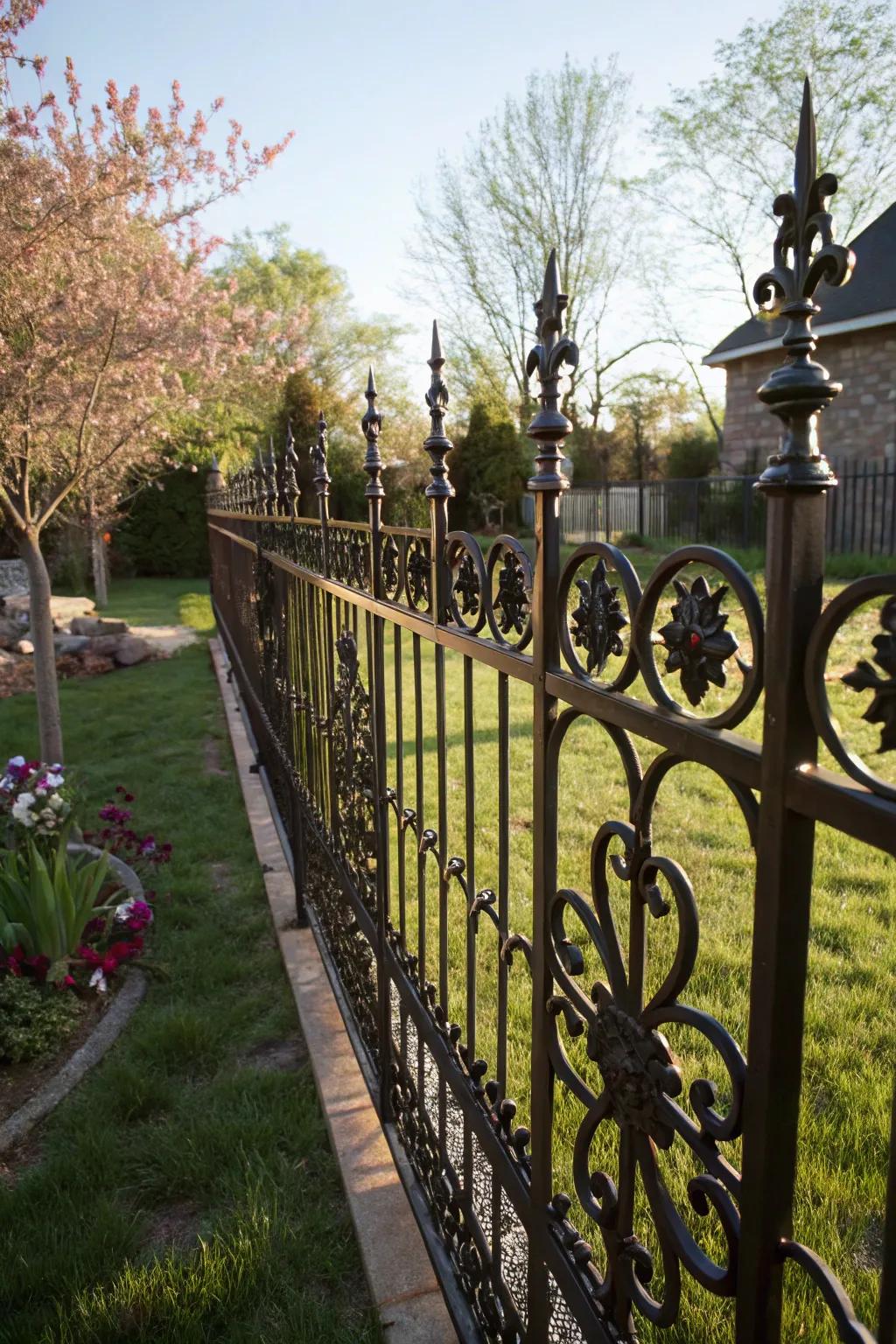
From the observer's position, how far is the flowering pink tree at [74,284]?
493 centimetres

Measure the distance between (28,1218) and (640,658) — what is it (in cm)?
243

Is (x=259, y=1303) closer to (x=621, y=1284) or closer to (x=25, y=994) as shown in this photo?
(x=621, y=1284)

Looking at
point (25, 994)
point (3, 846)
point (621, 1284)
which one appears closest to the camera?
point (621, 1284)

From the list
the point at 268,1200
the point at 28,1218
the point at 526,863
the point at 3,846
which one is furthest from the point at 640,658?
the point at 3,846

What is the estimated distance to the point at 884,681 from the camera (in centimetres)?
70

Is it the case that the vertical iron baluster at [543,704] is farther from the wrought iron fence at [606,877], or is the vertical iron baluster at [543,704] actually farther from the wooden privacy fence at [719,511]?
the wooden privacy fence at [719,511]

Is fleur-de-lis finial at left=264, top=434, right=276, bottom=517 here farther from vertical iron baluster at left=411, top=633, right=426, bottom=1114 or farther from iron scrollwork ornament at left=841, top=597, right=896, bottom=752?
iron scrollwork ornament at left=841, top=597, right=896, bottom=752

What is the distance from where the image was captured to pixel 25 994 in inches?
129

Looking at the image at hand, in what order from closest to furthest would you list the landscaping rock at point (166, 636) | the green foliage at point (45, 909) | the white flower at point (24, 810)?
the green foliage at point (45, 909), the white flower at point (24, 810), the landscaping rock at point (166, 636)

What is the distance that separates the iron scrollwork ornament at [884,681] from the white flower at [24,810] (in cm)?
384

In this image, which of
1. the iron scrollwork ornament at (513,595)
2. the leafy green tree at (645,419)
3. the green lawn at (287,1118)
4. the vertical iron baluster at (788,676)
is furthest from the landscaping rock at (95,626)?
the leafy green tree at (645,419)

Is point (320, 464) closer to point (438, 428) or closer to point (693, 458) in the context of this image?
point (438, 428)

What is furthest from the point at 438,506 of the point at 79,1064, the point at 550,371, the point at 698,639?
the point at 79,1064

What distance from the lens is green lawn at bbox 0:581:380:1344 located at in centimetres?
212
